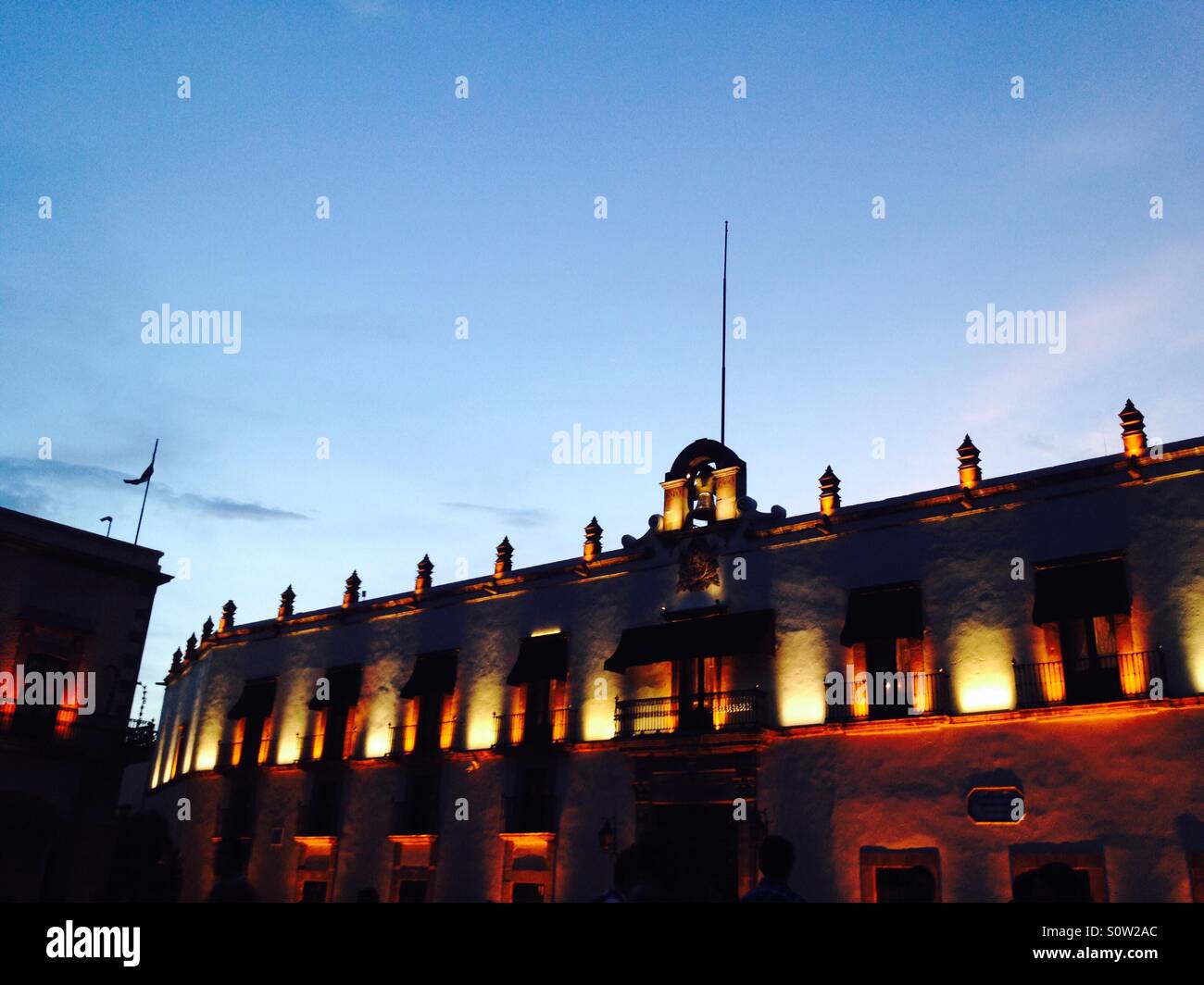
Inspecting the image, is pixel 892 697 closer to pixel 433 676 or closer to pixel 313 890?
pixel 433 676

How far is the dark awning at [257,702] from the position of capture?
31.8 metres

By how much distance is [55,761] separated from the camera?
23625 millimetres

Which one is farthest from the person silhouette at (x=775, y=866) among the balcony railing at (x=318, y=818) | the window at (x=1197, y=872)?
the balcony railing at (x=318, y=818)

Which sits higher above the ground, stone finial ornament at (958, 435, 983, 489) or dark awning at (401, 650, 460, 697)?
stone finial ornament at (958, 435, 983, 489)

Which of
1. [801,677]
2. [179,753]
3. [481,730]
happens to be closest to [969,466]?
[801,677]

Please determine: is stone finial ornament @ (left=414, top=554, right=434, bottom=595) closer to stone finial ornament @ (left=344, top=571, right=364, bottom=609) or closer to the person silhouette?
stone finial ornament @ (left=344, top=571, right=364, bottom=609)

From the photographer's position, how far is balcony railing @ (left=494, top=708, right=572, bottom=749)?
971 inches

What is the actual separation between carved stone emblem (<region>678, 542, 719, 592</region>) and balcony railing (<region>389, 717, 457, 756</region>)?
7952 millimetres

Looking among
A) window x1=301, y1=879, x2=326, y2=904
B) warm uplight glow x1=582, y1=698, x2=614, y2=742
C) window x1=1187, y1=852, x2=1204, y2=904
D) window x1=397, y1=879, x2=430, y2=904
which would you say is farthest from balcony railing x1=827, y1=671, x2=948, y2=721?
window x1=301, y1=879, x2=326, y2=904

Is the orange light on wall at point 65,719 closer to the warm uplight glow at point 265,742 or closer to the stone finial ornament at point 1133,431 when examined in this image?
the warm uplight glow at point 265,742

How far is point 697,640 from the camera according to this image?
2248 cm

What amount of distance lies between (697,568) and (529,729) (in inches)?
244

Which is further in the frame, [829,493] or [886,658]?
[829,493]
